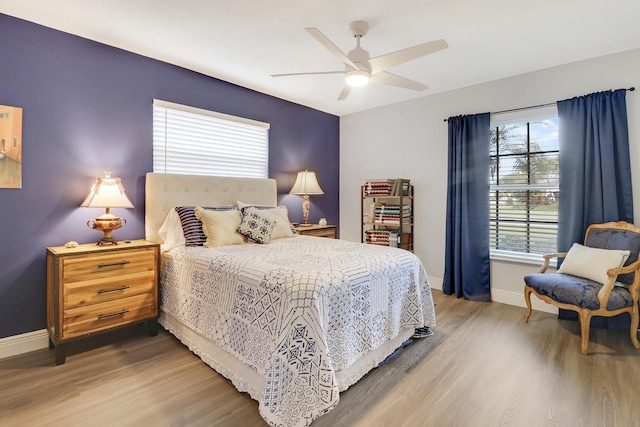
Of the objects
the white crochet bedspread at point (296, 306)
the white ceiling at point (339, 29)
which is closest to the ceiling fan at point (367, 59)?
the white ceiling at point (339, 29)

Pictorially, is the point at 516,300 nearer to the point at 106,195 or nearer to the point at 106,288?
the point at 106,288

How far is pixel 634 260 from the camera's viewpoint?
274 centimetres

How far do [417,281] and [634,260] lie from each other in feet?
6.27

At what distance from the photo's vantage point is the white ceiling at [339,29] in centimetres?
229

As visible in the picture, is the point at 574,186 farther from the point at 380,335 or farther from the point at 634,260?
the point at 380,335

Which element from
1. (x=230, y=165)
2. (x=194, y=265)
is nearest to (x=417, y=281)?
(x=194, y=265)

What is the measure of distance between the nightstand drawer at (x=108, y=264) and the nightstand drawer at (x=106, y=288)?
0.14 feet

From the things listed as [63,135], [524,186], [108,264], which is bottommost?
[108,264]

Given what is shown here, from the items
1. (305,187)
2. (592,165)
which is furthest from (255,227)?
(592,165)

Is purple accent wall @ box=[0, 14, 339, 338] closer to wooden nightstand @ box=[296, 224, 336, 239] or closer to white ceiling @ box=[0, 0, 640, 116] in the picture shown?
white ceiling @ box=[0, 0, 640, 116]

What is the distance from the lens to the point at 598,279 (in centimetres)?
268

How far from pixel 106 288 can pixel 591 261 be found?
158 inches

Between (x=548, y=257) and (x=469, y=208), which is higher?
(x=469, y=208)

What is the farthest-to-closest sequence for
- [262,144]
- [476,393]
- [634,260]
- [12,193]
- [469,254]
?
[262,144] → [469,254] → [634,260] → [12,193] → [476,393]
